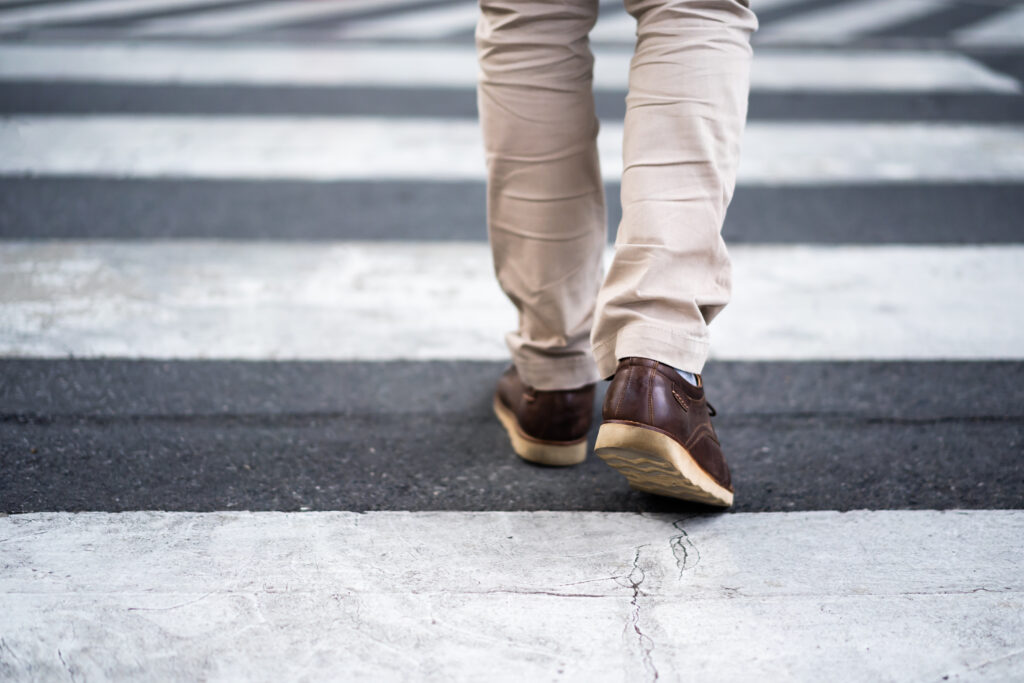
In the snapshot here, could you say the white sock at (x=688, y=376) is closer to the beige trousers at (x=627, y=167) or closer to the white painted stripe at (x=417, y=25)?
the beige trousers at (x=627, y=167)

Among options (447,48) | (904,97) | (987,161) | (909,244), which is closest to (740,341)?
(909,244)

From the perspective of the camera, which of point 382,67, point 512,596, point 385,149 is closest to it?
point 512,596

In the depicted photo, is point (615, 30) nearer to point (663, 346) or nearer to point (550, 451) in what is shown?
point (550, 451)

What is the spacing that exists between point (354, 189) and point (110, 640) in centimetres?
217

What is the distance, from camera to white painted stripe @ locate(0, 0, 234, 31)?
555cm

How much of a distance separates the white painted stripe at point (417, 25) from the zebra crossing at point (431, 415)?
1455 millimetres

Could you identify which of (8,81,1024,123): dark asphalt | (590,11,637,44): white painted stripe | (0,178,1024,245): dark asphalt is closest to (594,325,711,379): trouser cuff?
(0,178,1024,245): dark asphalt

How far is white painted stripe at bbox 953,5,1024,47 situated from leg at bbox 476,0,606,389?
15.1 feet

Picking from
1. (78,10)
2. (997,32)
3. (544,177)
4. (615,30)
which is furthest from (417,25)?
(544,177)

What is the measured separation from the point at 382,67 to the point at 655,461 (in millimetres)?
3676

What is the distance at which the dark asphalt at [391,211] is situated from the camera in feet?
9.55

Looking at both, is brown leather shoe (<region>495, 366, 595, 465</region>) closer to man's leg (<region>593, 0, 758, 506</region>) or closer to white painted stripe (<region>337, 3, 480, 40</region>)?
man's leg (<region>593, 0, 758, 506</region>)

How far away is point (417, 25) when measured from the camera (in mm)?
5797

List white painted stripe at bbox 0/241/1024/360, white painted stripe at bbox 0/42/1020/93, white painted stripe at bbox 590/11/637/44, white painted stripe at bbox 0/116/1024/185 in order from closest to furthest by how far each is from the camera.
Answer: white painted stripe at bbox 0/241/1024/360 < white painted stripe at bbox 0/116/1024/185 < white painted stripe at bbox 0/42/1020/93 < white painted stripe at bbox 590/11/637/44
